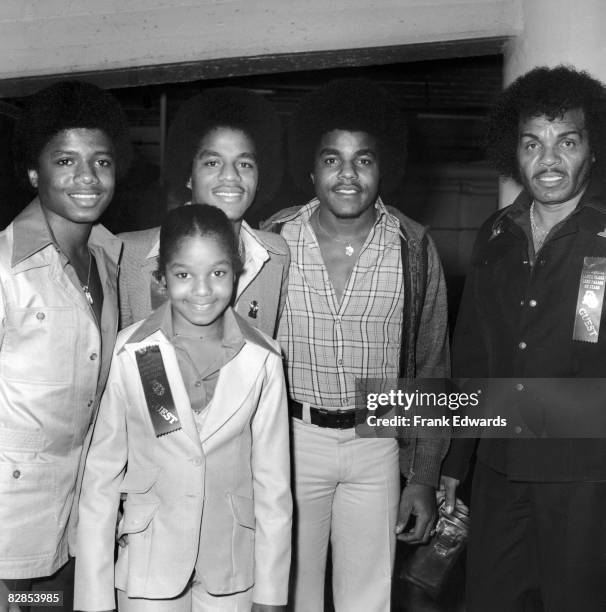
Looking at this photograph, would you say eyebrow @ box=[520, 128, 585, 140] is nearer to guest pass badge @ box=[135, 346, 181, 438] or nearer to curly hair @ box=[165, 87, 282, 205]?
curly hair @ box=[165, 87, 282, 205]

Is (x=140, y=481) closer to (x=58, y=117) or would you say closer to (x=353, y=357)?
(x=353, y=357)

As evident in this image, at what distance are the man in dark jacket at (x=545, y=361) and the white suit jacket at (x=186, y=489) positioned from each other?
78 centimetres

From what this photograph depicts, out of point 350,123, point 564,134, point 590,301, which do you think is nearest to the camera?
point 590,301

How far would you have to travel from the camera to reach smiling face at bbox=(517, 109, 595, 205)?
100 inches

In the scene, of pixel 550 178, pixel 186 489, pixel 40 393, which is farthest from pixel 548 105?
pixel 40 393

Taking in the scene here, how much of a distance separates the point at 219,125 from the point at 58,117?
0.57m

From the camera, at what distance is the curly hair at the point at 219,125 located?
285 cm

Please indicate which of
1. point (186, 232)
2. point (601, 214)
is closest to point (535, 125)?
point (601, 214)

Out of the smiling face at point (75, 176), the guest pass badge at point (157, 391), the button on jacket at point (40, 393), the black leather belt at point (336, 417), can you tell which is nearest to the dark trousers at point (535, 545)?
the black leather belt at point (336, 417)

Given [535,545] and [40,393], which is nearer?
[40,393]

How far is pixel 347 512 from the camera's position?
2.74 m

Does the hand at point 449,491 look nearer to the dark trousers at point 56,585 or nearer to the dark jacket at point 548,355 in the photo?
the dark jacket at point 548,355

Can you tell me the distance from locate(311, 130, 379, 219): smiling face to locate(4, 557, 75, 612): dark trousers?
1.52m

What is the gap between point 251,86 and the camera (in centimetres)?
666
